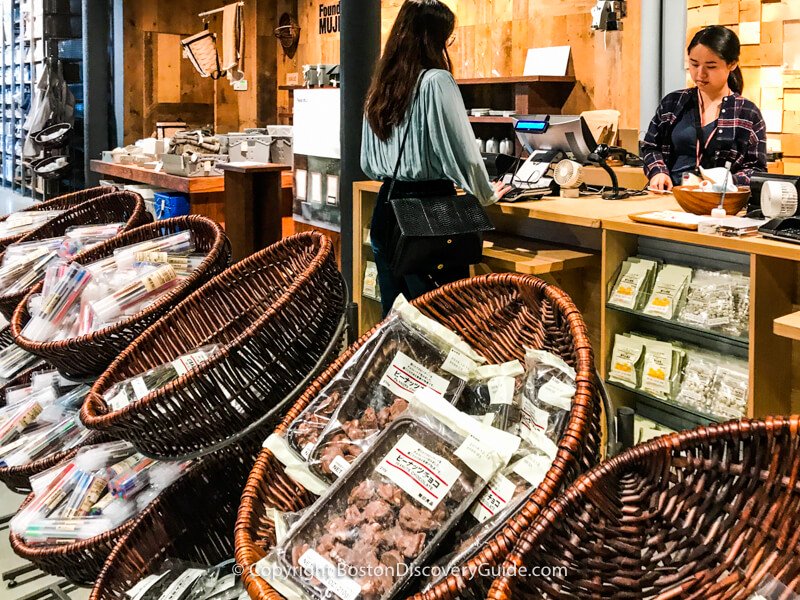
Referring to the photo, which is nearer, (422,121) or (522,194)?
(422,121)

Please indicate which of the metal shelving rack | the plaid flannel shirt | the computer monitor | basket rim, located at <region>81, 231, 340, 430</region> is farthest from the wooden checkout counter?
the metal shelving rack

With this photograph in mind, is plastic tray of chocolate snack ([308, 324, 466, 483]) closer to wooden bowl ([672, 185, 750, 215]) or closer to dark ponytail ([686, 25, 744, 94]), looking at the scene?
wooden bowl ([672, 185, 750, 215])

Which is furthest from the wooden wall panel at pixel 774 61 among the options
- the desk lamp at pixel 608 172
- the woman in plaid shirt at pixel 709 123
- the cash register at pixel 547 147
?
the desk lamp at pixel 608 172

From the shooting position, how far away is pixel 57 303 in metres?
2.42

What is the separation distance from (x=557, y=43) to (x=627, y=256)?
438 cm

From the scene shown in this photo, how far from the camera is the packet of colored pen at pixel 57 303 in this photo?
2.35 meters

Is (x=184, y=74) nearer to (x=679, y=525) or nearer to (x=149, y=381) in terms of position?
(x=149, y=381)

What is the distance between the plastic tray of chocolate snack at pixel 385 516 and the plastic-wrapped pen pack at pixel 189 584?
47 cm

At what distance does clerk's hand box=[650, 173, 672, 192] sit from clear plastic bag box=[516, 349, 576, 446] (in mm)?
2515

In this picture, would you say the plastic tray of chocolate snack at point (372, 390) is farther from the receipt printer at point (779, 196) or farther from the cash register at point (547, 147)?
the cash register at point (547, 147)

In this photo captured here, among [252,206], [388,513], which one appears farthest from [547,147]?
[388,513]

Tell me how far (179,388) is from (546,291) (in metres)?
0.75

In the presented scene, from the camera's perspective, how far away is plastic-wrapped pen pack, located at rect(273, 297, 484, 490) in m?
1.51

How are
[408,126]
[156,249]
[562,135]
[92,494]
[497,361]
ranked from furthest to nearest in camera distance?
[562,135] → [408,126] → [156,249] → [92,494] → [497,361]
